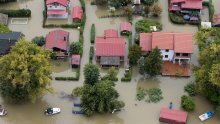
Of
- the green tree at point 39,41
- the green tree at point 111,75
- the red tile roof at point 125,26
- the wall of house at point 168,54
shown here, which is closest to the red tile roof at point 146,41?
the wall of house at point 168,54

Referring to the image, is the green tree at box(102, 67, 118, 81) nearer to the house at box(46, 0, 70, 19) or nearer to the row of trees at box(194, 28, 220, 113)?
the row of trees at box(194, 28, 220, 113)

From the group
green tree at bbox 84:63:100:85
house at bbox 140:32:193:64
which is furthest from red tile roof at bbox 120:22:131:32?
green tree at bbox 84:63:100:85

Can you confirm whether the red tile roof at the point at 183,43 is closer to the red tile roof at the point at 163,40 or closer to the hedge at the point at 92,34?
the red tile roof at the point at 163,40

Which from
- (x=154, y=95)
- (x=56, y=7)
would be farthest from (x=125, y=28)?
(x=154, y=95)

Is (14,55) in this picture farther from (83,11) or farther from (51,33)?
(83,11)

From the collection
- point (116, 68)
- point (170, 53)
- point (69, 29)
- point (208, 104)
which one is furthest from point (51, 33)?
point (208, 104)

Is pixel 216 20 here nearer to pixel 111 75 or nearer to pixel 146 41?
pixel 146 41
